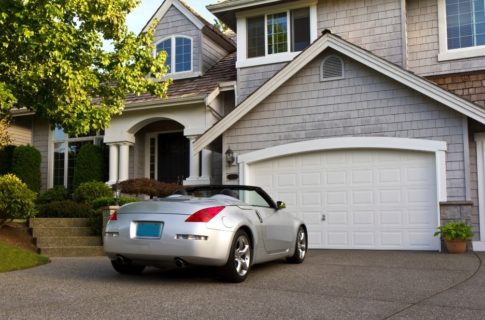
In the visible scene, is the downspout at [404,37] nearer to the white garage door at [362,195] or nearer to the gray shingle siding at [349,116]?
the gray shingle siding at [349,116]

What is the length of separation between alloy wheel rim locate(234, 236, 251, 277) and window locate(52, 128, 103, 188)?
12.9m

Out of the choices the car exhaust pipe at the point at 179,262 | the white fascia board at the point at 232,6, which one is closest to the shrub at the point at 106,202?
the car exhaust pipe at the point at 179,262

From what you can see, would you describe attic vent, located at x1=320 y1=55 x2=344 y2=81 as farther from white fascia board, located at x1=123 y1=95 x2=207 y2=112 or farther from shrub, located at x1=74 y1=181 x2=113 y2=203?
shrub, located at x1=74 y1=181 x2=113 y2=203

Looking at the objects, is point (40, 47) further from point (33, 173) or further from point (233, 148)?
point (33, 173)

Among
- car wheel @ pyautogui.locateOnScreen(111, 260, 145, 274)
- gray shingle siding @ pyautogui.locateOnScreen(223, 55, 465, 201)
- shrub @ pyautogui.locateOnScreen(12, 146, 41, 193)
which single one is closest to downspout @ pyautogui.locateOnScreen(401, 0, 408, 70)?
gray shingle siding @ pyautogui.locateOnScreen(223, 55, 465, 201)

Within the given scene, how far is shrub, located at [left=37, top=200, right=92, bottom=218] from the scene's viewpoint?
12.9 m

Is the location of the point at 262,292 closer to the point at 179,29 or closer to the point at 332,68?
the point at 332,68

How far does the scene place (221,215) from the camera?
658 centimetres

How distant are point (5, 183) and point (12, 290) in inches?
248

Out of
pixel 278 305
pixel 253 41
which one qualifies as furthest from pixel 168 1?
pixel 278 305

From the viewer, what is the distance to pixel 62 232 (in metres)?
12.0

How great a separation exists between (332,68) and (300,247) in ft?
17.6

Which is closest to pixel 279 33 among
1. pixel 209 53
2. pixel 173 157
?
pixel 209 53

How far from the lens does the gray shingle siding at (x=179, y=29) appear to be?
1698 cm
